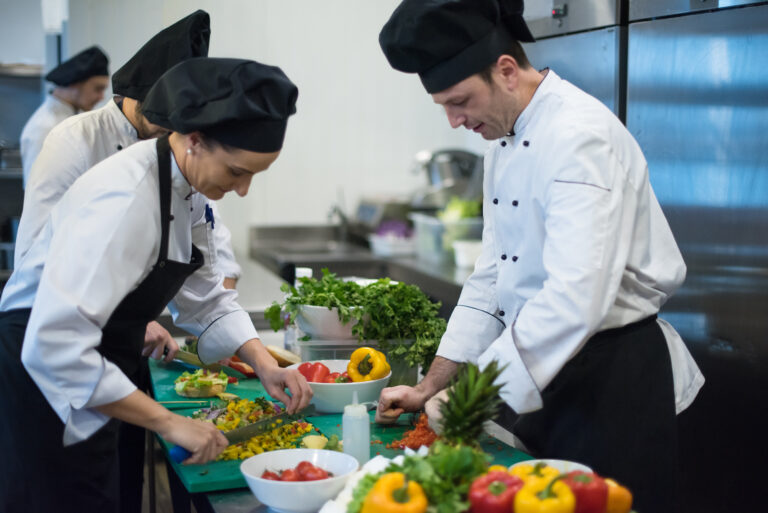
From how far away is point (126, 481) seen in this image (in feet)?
9.11

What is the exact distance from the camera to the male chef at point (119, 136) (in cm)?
232

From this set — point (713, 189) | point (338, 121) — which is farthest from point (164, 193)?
point (338, 121)

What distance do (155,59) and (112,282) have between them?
106 centimetres

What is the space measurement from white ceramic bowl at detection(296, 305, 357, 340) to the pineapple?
0.98 meters

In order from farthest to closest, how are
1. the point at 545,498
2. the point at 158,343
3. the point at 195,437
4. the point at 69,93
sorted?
the point at 69,93
the point at 158,343
the point at 195,437
the point at 545,498

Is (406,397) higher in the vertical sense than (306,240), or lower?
lower

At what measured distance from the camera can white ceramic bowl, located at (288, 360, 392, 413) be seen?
7.23 ft

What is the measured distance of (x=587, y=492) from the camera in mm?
1283

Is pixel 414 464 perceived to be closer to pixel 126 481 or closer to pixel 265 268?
pixel 126 481

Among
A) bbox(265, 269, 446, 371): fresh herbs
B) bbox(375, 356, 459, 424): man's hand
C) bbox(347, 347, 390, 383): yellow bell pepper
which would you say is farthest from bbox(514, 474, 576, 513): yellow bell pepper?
bbox(265, 269, 446, 371): fresh herbs

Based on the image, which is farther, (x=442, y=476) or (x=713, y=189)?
(x=713, y=189)

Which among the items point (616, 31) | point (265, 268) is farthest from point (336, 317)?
point (265, 268)

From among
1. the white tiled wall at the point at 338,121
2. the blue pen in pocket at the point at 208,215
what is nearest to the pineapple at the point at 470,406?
the blue pen in pocket at the point at 208,215

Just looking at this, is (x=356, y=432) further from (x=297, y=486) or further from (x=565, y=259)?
(x=565, y=259)
